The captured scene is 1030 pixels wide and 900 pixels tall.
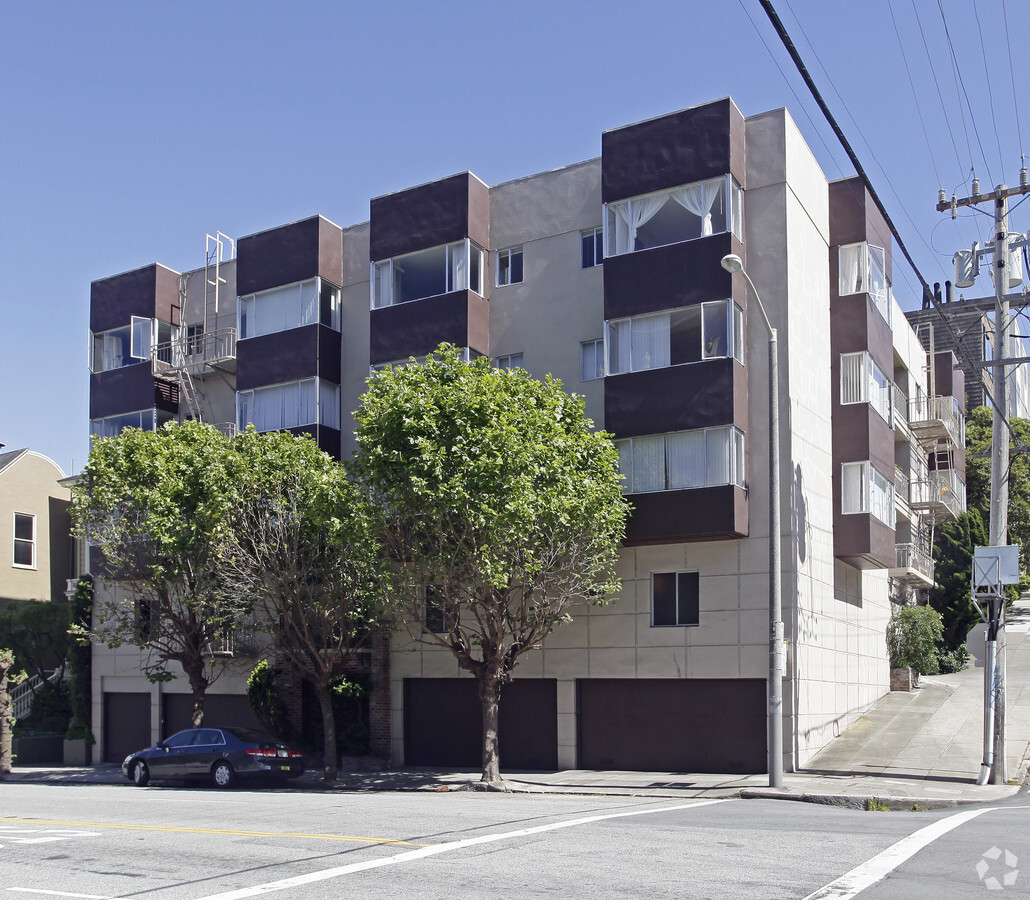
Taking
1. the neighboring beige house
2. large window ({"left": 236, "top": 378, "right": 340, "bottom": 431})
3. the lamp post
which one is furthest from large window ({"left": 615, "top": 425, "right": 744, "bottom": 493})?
the neighboring beige house

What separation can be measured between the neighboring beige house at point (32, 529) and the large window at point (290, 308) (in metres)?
14.8

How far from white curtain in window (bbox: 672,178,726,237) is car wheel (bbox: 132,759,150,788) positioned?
17.5m

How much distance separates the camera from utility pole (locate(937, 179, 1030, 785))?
2086 cm

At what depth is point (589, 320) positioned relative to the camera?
27.5 meters

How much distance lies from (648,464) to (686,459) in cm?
91

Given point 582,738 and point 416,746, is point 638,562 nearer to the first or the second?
point 582,738

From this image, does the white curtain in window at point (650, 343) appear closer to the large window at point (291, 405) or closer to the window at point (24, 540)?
the large window at point (291, 405)

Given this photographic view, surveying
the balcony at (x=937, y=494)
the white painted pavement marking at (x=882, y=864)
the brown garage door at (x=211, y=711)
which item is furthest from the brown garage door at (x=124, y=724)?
the white painted pavement marking at (x=882, y=864)

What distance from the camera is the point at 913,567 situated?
109 feet

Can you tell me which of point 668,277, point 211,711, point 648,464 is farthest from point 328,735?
point 668,277

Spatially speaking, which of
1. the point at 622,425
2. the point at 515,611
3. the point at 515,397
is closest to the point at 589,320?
the point at 622,425

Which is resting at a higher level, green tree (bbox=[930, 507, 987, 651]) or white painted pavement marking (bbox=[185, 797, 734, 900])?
green tree (bbox=[930, 507, 987, 651])

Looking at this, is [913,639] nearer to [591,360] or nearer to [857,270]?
[857,270]

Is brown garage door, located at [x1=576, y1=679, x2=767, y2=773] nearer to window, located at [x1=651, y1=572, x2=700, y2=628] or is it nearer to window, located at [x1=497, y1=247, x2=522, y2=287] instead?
window, located at [x1=651, y1=572, x2=700, y2=628]
